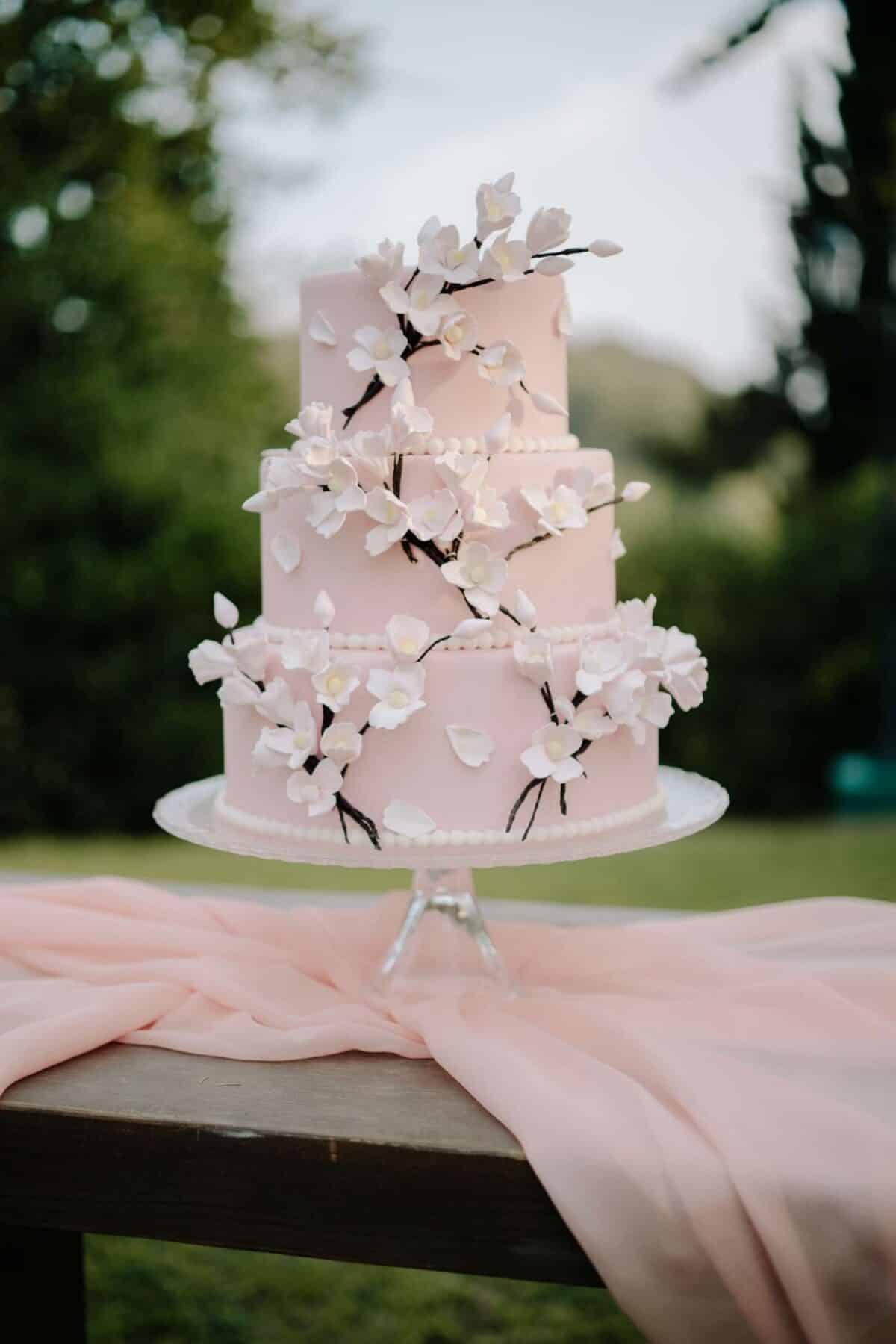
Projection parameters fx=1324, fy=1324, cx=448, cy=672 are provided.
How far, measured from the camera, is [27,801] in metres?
7.27

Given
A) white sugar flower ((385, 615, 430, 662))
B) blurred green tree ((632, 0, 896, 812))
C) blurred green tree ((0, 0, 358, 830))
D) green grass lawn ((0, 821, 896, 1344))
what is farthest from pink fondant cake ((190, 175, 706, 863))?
blurred green tree ((632, 0, 896, 812))

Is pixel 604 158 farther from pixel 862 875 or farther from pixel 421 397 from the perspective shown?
pixel 421 397

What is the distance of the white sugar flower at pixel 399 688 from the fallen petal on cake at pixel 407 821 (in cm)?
11

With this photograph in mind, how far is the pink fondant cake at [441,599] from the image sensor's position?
1.80 meters

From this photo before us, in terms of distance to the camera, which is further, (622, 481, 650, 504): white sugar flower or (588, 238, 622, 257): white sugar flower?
(622, 481, 650, 504): white sugar flower

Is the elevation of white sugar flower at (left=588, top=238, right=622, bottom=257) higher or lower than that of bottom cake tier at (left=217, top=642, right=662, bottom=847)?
higher

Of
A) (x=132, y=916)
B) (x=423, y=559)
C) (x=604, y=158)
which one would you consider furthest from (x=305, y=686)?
(x=604, y=158)

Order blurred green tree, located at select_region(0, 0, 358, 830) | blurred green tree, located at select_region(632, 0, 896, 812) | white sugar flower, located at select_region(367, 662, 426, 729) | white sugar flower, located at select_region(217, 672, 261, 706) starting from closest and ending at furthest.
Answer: white sugar flower, located at select_region(367, 662, 426, 729)
white sugar flower, located at select_region(217, 672, 261, 706)
blurred green tree, located at select_region(0, 0, 358, 830)
blurred green tree, located at select_region(632, 0, 896, 812)

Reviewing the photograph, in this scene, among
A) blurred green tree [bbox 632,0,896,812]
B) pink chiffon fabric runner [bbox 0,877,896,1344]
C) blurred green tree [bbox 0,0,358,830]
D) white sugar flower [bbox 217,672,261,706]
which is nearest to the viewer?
pink chiffon fabric runner [bbox 0,877,896,1344]

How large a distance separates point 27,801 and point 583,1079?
6213mm

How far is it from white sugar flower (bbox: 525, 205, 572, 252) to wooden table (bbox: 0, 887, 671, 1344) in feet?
3.71

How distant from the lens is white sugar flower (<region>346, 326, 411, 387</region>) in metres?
1.85

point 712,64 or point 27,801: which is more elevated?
point 712,64

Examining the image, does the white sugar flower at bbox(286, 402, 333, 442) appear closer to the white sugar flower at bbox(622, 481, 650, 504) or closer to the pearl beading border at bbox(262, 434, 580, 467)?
the pearl beading border at bbox(262, 434, 580, 467)
